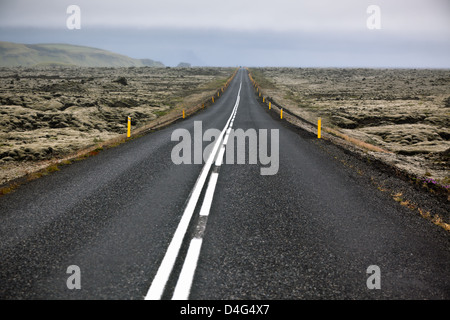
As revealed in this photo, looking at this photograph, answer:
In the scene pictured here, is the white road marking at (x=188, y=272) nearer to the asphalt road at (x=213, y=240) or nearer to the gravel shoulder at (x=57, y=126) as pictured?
the asphalt road at (x=213, y=240)

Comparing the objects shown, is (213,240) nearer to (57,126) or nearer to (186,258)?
(186,258)

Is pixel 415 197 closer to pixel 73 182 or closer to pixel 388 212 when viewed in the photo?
pixel 388 212

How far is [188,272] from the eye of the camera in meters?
3.60

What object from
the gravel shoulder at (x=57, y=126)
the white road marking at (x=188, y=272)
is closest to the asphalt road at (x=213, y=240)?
the white road marking at (x=188, y=272)

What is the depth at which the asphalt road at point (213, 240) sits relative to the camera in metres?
3.36

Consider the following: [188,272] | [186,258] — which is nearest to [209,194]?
[186,258]

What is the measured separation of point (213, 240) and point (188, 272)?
2.90ft

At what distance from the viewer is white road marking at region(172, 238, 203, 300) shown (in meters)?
3.19

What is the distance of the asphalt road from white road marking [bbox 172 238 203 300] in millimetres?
15

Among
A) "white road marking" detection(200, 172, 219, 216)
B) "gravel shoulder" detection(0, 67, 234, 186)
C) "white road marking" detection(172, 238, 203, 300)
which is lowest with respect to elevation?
"white road marking" detection(172, 238, 203, 300)

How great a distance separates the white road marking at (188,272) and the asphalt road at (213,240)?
0.02 m

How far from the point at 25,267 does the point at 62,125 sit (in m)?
18.3

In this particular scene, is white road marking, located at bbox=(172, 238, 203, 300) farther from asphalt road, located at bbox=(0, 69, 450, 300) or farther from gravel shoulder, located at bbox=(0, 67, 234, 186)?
gravel shoulder, located at bbox=(0, 67, 234, 186)

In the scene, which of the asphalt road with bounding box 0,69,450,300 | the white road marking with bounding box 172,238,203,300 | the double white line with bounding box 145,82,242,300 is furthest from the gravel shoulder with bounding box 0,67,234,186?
the white road marking with bounding box 172,238,203,300
